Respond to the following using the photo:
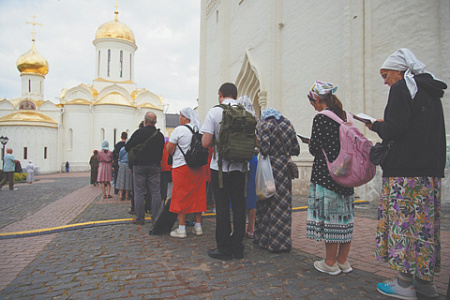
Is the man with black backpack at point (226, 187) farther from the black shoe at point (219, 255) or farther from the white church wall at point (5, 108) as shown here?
the white church wall at point (5, 108)

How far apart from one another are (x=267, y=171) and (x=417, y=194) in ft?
5.20

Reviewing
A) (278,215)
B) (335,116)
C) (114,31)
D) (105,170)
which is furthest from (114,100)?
(335,116)

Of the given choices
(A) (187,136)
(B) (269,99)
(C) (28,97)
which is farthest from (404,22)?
(C) (28,97)

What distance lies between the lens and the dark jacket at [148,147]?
4.83 m

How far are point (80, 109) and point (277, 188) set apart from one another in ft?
119

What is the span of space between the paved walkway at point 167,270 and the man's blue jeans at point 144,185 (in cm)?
50

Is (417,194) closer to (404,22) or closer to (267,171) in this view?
(267,171)

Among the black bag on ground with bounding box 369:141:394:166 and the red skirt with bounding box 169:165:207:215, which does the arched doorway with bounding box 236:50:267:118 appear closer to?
the red skirt with bounding box 169:165:207:215

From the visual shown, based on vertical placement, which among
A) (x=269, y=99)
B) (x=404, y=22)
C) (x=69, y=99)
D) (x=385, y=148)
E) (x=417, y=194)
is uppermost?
(x=69, y=99)

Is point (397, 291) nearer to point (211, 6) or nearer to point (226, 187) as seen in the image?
point (226, 187)

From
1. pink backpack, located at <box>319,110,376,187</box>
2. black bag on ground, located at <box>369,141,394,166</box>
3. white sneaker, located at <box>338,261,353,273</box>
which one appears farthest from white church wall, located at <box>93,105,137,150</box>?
black bag on ground, located at <box>369,141,394,166</box>

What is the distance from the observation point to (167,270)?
Answer: 2938mm

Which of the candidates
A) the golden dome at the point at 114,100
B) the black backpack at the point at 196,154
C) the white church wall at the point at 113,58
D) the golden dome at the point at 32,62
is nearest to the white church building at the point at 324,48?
the black backpack at the point at 196,154

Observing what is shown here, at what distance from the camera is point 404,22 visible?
252 inches
